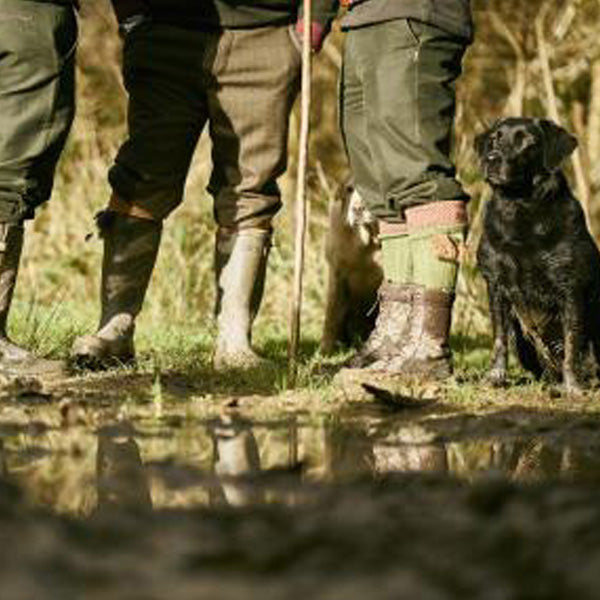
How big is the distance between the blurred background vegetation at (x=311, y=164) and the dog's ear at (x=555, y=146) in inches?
80.9

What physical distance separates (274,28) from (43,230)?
3.45 metres

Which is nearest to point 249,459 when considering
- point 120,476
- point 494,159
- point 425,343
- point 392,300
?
point 120,476

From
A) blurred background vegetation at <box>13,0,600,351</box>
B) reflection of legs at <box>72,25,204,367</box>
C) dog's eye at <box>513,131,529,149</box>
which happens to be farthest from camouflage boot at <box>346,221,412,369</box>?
blurred background vegetation at <box>13,0,600,351</box>

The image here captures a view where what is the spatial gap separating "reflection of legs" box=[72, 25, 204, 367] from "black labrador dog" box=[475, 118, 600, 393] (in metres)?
1.04

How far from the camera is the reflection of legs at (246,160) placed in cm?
409

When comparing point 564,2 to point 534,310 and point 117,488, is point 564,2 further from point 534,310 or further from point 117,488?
point 117,488

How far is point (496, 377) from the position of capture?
12.8 feet

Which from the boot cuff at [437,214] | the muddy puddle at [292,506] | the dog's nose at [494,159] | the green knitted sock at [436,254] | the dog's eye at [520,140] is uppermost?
the dog's eye at [520,140]

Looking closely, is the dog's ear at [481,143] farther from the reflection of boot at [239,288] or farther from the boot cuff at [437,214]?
the reflection of boot at [239,288]

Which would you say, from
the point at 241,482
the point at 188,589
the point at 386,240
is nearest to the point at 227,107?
the point at 386,240

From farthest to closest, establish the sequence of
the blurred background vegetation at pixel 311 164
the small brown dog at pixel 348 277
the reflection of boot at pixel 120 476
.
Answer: the blurred background vegetation at pixel 311 164 < the small brown dog at pixel 348 277 < the reflection of boot at pixel 120 476

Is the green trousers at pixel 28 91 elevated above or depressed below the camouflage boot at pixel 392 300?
above

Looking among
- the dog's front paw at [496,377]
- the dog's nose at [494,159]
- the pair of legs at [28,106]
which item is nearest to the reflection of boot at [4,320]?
the pair of legs at [28,106]

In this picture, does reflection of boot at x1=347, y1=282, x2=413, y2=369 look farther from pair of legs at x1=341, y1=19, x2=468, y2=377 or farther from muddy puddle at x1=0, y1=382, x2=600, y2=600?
muddy puddle at x1=0, y1=382, x2=600, y2=600
